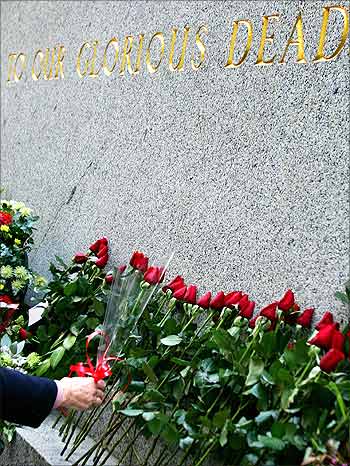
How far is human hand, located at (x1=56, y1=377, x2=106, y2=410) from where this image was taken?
3.37 meters

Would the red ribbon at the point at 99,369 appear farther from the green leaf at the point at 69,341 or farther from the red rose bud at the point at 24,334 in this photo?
the red rose bud at the point at 24,334

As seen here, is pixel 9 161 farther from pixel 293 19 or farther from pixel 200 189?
pixel 293 19

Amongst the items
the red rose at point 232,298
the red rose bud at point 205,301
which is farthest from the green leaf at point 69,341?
the red rose at point 232,298

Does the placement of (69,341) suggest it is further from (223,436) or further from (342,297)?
(342,297)

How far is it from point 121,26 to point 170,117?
2.71 ft

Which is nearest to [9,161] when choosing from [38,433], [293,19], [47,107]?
[47,107]

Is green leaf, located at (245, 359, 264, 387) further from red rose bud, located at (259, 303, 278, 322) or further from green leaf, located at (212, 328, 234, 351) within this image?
red rose bud, located at (259, 303, 278, 322)

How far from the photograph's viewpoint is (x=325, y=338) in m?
2.99

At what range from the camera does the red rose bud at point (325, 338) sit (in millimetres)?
2994

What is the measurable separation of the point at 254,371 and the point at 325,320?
1.11 ft

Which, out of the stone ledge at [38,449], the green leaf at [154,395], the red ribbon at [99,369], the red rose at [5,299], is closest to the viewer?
the green leaf at [154,395]

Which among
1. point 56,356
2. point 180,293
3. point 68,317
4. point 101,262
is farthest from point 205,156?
point 56,356

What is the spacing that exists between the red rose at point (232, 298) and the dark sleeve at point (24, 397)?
761mm

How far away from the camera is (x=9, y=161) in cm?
629
